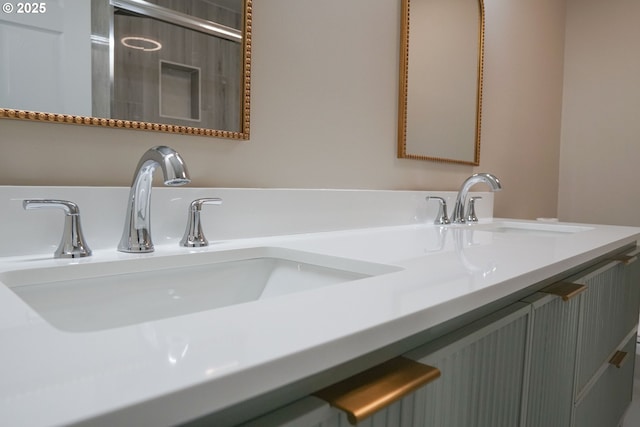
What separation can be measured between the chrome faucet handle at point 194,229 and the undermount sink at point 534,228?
0.93 metres

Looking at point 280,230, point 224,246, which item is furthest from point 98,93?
point 280,230

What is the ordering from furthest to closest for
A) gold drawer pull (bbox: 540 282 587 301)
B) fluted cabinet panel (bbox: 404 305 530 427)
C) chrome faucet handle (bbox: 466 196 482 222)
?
chrome faucet handle (bbox: 466 196 482 222) < gold drawer pull (bbox: 540 282 587 301) < fluted cabinet panel (bbox: 404 305 530 427)

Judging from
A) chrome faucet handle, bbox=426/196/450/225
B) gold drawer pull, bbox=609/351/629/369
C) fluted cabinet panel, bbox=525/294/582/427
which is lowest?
gold drawer pull, bbox=609/351/629/369

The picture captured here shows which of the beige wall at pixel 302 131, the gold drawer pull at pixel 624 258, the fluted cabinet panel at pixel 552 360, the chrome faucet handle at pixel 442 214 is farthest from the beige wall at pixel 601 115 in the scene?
the fluted cabinet panel at pixel 552 360

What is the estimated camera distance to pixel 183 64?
856 mm

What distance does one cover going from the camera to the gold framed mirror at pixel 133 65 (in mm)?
690

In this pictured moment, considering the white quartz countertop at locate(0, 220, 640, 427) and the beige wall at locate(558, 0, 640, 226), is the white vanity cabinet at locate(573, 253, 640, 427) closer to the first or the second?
the white quartz countertop at locate(0, 220, 640, 427)

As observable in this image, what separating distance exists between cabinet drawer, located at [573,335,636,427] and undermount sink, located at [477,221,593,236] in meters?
0.39

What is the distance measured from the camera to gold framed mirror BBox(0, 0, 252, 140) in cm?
69

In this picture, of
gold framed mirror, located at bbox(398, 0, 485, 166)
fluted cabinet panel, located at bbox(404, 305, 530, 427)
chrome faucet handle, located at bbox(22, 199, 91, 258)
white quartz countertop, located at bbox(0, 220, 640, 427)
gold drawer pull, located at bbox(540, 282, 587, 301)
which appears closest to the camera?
white quartz countertop, located at bbox(0, 220, 640, 427)

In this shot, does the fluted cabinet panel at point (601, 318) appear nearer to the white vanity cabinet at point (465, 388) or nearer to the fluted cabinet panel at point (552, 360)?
the fluted cabinet panel at point (552, 360)

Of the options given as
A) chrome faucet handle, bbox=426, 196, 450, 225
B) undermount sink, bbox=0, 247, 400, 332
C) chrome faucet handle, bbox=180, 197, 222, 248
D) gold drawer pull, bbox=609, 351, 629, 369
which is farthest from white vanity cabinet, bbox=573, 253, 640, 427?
chrome faucet handle, bbox=180, 197, 222, 248

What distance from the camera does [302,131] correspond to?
1.10m

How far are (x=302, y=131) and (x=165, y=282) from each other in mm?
541
